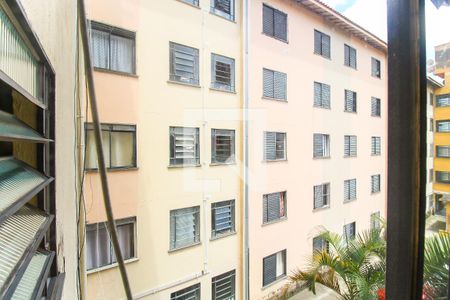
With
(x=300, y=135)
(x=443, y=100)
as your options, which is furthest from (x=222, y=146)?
(x=443, y=100)

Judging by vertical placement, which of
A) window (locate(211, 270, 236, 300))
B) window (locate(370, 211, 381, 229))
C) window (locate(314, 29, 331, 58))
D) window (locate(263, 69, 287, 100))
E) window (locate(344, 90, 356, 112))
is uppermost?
window (locate(314, 29, 331, 58))

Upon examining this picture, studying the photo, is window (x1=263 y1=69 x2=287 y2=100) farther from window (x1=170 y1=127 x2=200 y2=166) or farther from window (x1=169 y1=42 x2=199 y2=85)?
window (x1=170 y1=127 x2=200 y2=166)

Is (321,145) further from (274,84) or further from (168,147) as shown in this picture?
(168,147)

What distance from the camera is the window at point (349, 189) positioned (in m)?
3.75

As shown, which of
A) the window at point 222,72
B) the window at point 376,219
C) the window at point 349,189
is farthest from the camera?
the window at point 349,189

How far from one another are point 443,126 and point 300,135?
120 inches

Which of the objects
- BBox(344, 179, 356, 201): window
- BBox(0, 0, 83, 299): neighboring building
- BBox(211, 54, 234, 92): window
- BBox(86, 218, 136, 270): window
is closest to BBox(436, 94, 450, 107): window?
BBox(0, 0, 83, 299): neighboring building

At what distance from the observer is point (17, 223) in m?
0.55

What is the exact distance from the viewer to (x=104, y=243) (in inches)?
83.3

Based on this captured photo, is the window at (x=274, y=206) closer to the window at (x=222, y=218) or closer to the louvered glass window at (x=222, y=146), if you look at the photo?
the window at (x=222, y=218)

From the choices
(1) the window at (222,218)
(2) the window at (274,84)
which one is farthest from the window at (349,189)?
(1) the window at (222,218)

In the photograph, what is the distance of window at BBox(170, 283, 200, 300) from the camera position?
2.60 m

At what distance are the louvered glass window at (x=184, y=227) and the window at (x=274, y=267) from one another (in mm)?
1047

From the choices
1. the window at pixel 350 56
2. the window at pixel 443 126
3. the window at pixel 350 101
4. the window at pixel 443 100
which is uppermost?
the window at pixel 350 56
